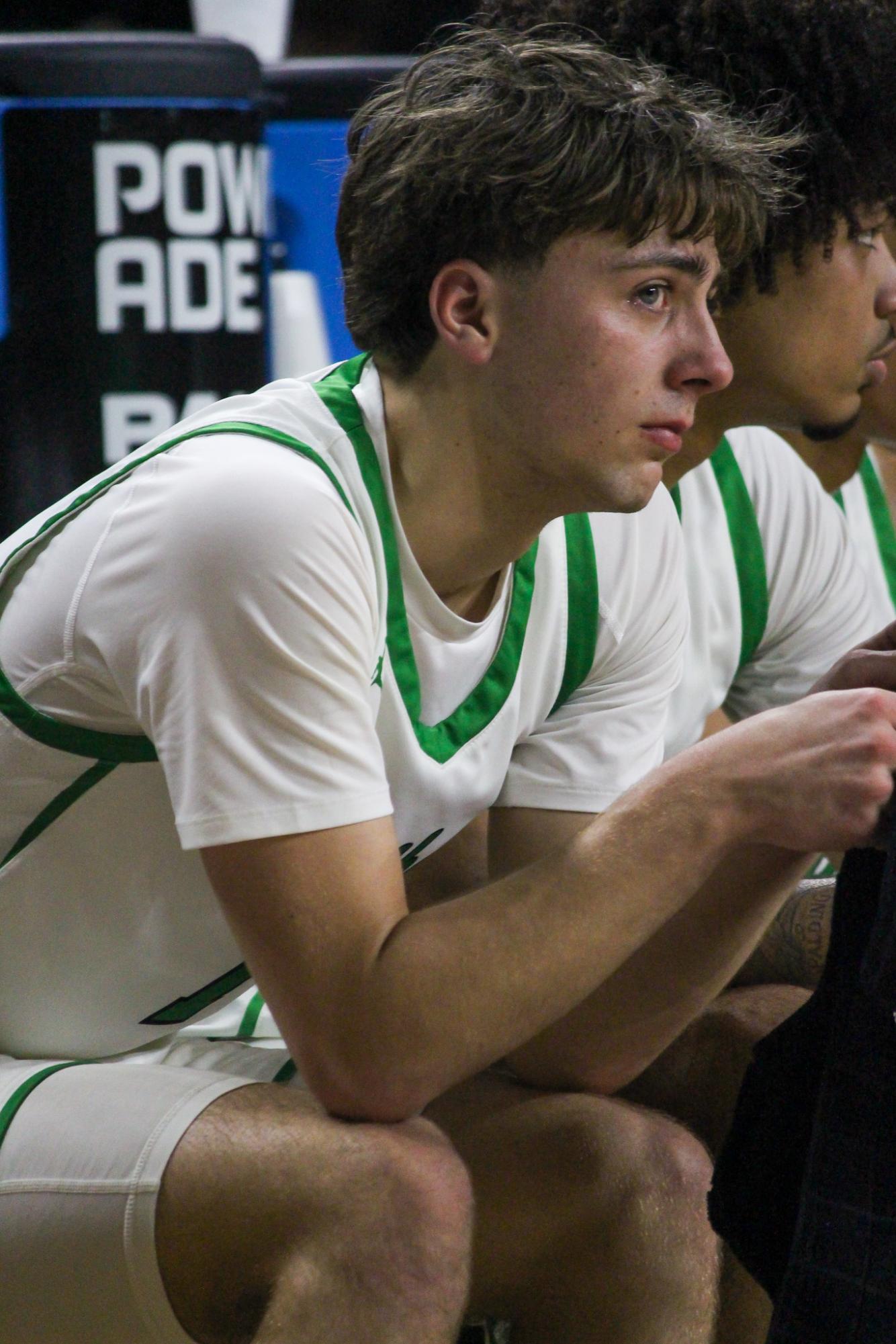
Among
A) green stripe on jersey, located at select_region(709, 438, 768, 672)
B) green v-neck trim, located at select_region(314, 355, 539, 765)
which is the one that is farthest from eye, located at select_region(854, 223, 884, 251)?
green v-neck trim, located at select_region(314, 355, 539, 765)

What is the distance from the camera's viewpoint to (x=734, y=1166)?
1198mm

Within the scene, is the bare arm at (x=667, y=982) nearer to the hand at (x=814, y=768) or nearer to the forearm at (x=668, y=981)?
the forearm at (x=668, y=981)

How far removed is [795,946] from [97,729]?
0.75 metres

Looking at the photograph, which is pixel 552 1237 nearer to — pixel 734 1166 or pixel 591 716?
pixel 734 1166

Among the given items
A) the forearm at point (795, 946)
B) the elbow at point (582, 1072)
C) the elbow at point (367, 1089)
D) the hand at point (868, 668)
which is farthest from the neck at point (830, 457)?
the elbow at point (367, 1089)

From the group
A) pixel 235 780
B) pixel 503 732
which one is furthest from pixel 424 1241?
pixel 503 732

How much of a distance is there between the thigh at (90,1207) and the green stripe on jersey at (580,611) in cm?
43

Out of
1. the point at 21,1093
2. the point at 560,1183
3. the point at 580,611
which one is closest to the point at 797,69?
the point at 580,611

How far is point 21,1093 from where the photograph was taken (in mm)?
1187

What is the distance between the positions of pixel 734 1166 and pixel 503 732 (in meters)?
0.36

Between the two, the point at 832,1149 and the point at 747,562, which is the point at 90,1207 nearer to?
the point at 832,1149

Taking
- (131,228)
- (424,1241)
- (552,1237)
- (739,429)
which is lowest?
(552,1237)

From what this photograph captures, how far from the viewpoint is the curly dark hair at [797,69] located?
1616 mm

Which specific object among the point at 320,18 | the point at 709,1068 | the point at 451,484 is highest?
the point at 320,18
